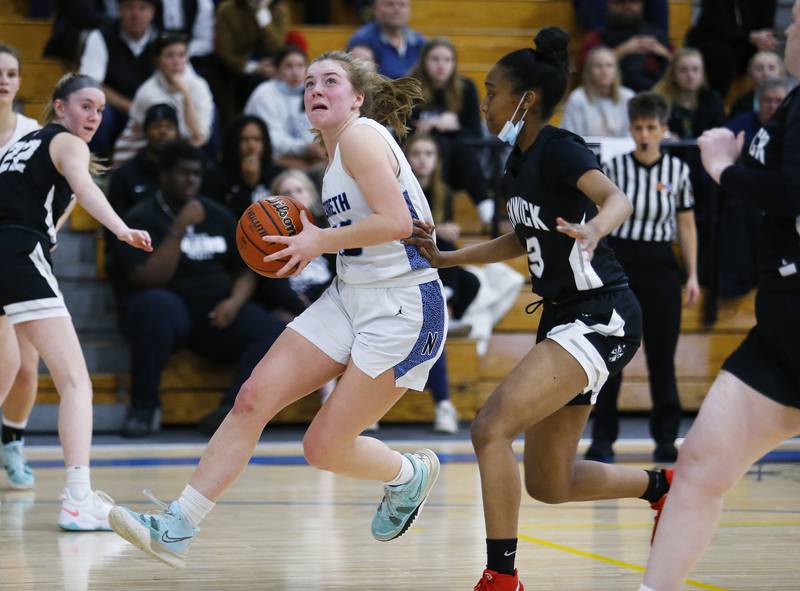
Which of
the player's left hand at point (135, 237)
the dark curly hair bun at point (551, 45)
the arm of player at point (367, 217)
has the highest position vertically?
the dark curly hair bun at point (551, 45)

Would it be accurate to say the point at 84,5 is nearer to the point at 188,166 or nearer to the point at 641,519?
the point at 188,166

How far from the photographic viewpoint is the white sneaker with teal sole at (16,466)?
6.00 meters

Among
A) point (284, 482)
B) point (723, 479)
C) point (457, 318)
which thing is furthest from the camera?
point (457, 318)

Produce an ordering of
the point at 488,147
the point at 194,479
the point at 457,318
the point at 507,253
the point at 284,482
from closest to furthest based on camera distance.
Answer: the point at 194,479
the point at 507,253
the point at 284,482
the point at 457,318
the point at 488,147

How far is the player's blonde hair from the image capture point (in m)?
4.16

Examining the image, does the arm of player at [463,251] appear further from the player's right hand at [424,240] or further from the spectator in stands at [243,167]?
the spectator in stands at [243,167]

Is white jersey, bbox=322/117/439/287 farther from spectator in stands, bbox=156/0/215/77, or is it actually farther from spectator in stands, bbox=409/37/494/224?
spectator in stands, bbox=156/0/215/77

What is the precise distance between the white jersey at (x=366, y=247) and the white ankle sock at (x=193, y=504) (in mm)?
810

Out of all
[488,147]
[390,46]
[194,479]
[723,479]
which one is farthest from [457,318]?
[723,479]

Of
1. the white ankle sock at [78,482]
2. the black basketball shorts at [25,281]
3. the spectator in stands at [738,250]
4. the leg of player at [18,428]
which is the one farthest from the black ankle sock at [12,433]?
the spectator in stands at [738,250]

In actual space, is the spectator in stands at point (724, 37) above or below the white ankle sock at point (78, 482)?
above

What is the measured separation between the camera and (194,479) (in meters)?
3.95

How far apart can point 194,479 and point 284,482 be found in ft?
8.01

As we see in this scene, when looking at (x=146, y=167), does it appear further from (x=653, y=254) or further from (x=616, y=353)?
(x=616, y=353)
